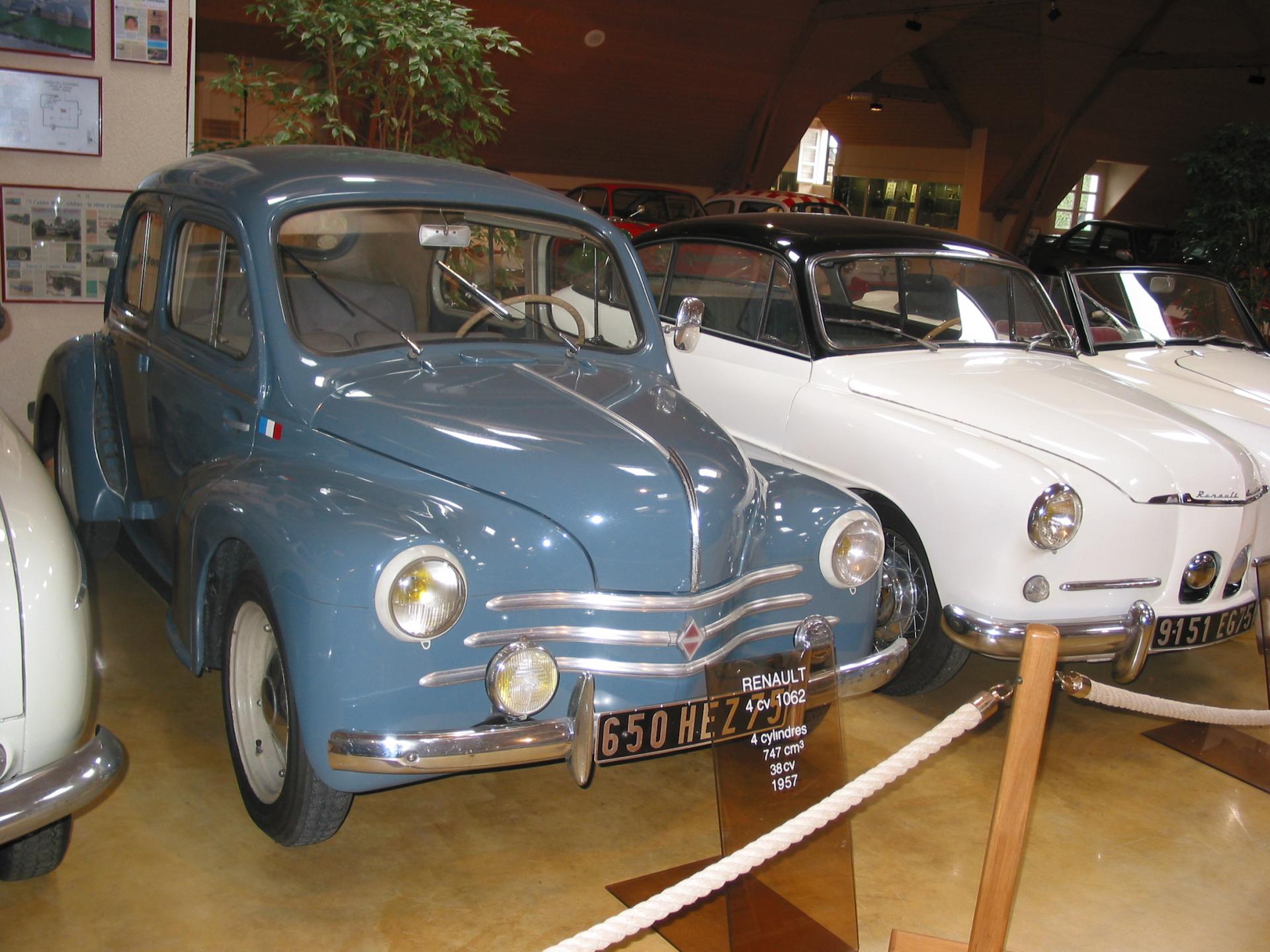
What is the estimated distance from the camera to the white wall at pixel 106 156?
517 cm

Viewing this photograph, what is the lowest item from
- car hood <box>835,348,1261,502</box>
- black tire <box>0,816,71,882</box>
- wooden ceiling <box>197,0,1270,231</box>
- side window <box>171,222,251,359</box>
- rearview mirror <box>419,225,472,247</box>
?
black tire <box>0,816,71,882</box>

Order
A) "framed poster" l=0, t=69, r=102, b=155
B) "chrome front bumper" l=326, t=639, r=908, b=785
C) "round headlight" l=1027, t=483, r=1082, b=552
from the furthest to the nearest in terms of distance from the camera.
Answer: "framed poster" l=0, t=69, r=102, b=155 → "round headlight" l=1027, t=483, r=1082, b=552 → "chrome front bumper" l=326, t=639, r=908, b=785

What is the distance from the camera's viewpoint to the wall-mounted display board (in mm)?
4898

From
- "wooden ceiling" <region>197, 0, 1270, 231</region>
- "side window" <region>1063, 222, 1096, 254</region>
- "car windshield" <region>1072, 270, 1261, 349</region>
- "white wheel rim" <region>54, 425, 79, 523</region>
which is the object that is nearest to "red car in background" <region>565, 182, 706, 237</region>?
"wooden ceiling" <region>197, 0, 1270, 231</region>

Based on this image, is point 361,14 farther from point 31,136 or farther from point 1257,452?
point 1257,452

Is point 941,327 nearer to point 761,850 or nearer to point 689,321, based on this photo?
point 689,321

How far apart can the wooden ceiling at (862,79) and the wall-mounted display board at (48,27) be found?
9271 millimetres

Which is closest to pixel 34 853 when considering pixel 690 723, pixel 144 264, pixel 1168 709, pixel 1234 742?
pixel 690 723

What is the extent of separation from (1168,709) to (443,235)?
246cm

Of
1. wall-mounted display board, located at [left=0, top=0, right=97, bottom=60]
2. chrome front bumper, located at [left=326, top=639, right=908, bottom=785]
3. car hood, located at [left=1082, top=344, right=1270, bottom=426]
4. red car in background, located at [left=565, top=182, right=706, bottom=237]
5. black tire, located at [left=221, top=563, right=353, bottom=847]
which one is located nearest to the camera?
chrome front bumper, located at [left=326, top=639, right=908, bottom=785]

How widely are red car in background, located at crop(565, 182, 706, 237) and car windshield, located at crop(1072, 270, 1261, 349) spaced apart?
8.09 m

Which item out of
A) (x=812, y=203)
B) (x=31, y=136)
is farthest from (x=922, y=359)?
(x=812, y=203)

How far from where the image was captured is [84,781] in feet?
7.37

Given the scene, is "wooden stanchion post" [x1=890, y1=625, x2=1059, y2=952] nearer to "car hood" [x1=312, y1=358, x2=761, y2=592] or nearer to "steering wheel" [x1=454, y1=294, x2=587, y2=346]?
"car hood" [x1=312, y1=358, x2=761, y2=592]
